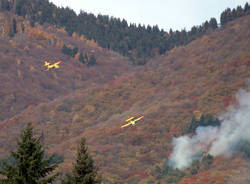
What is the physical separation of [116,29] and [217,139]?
387 feet

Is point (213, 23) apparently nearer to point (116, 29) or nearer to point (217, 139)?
point (116, 29)

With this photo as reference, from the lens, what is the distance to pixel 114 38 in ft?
560

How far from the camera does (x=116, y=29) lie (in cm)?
18012

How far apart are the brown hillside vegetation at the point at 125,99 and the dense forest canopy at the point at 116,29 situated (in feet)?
42.9

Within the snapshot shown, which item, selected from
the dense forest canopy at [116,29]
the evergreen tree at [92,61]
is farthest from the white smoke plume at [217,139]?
the evergreen tree at [92,61]

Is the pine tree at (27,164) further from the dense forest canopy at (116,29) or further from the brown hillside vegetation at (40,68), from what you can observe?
the dense forest canopy at (116,29)

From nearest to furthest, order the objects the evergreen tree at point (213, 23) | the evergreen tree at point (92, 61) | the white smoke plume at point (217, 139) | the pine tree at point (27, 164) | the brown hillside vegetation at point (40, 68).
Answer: the pine tree at point (27, 164) < the white smoke plume at point (217, 139) < the brown hillside vegetation at point (40, 68) < the evergreen tree at point (213, 23) < the evergreen tree at point (92, 61)

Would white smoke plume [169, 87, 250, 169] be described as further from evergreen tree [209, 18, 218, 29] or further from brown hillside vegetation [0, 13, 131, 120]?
evergreen tree [209, 18, 218, 29]

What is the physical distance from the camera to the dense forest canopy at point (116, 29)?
154 metres

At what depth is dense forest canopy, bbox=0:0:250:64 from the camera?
15407cm

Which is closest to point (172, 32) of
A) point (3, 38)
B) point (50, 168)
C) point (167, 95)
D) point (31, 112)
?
point (3, 38)

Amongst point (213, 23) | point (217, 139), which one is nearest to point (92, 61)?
point (213, 23)

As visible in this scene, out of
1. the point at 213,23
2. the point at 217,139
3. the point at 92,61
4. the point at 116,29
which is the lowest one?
the point at 217,139

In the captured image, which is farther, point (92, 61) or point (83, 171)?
point (92, 61)
